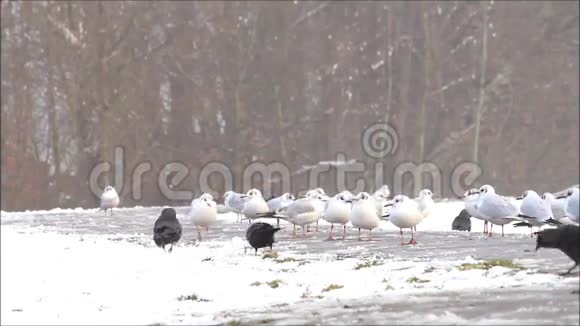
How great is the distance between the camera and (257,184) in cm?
4169

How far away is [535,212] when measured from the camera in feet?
53.5

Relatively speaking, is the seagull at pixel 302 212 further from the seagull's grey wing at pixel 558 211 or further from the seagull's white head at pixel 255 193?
the seagull's grey wing at pixel 558 211

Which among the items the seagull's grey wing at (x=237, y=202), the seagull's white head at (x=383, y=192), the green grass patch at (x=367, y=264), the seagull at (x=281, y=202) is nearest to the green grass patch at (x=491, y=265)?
the green grass patch at (x=367, y=264)

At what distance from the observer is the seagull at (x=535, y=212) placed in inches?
634

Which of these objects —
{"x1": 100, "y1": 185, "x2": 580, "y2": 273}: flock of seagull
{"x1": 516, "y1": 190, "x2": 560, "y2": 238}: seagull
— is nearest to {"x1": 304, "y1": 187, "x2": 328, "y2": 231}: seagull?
{"x1": 100, "y1": 185, "x2": 580, "y2": 273}: flock of seagull

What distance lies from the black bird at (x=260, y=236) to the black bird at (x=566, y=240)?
5708 millimetres

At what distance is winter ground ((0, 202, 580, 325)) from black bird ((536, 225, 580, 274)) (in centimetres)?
27

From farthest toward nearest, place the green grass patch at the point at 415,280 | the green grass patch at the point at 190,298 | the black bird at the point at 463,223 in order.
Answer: the black bird at the point at 463,223
the green grass patch at the point at 190,298
the green grass patch at the point at 415,280

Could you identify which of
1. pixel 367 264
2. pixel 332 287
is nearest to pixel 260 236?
pixel 367 264

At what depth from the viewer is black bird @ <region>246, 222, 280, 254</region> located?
15578mm

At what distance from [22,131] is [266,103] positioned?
34.1 ft

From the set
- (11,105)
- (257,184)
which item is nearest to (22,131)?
(11,105)

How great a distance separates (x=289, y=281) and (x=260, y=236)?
129 inches

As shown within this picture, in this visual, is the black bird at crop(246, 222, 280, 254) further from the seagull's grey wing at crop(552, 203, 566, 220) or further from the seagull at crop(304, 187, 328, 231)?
the seagull's grey wing at crop(552, 203, 566, 220)
